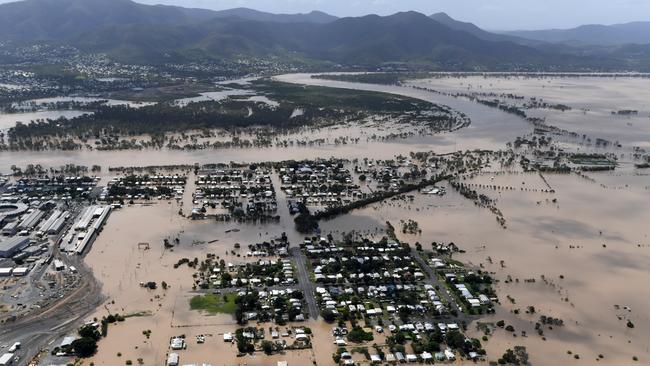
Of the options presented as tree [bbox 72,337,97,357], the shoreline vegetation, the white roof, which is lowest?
the white roof

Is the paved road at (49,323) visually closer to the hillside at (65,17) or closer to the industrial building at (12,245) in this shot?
the industrial building at (12,245)

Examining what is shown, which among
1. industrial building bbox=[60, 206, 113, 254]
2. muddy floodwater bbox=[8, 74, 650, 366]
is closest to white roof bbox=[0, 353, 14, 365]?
muddy floodwater bbox=[8, 74, 650, 366]

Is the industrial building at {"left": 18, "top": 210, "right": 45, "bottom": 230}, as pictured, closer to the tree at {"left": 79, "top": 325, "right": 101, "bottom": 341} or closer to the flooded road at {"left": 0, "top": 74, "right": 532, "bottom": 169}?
the flooded road at {"left": 0, "top": 74, "right": 532, "bottom": 169}

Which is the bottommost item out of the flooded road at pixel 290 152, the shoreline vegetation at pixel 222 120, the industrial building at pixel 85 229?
the industrial building at pixel 85 229

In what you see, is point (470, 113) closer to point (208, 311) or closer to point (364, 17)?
point (208, 311)

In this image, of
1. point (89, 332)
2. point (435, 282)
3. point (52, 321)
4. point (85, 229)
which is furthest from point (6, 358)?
point (435, 282)

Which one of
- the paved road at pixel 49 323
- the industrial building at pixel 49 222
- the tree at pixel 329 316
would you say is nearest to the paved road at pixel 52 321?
the paved road at pixel 49 323
